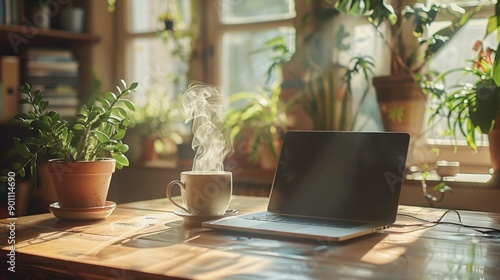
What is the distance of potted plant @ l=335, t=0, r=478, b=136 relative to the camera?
210cm

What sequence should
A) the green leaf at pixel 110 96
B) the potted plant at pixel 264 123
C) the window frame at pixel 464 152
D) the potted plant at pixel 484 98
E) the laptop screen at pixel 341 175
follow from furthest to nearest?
1. the potted plant at pixel 264 123
2. the window frame at pixel 464 152
3. the potted plant at pixel 484 98
4. the green leaf at pixel 110 96
5. the laptop screen at pixel 341 175

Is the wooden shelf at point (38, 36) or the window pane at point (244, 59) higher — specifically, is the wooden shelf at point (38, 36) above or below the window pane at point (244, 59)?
above

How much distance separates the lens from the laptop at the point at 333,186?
4.29ft

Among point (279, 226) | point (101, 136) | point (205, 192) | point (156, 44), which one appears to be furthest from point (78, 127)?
point (156, 44)

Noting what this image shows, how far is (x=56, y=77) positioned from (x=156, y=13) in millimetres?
642

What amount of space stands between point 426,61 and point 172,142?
149 centimetres

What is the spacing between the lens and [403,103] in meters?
2.23

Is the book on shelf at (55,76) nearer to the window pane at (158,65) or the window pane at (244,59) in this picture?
the window pane at (158,65)

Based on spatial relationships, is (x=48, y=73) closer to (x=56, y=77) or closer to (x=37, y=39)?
(x=56, y=77)

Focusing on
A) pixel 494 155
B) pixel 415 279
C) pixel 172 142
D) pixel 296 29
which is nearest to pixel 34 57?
pixel 172 142

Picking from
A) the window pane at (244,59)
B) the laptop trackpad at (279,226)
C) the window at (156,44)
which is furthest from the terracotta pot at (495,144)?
the window at (156,44)

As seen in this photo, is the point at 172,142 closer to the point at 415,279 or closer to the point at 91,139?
the point at 91,139

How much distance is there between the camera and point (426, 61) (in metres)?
2.23

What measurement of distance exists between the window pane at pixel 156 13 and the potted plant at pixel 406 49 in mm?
1150
